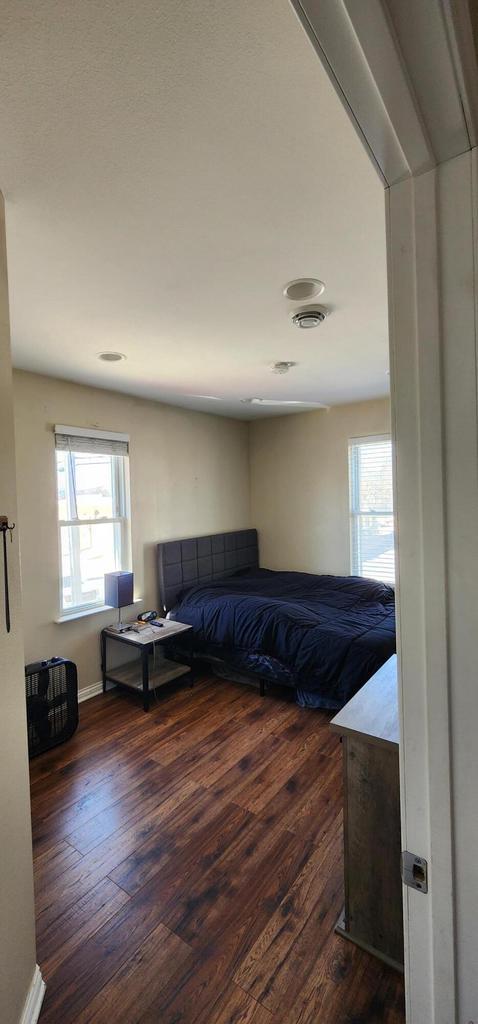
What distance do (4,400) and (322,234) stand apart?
3.95 feet

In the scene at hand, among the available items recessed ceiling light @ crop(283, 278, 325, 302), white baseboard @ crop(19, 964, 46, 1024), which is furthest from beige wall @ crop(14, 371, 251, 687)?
recessed ceiling light @ crop(283, 278, 325, 302)

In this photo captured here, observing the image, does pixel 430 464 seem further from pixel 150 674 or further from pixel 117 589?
pixel 150 674

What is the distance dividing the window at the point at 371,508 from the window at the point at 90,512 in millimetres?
2364

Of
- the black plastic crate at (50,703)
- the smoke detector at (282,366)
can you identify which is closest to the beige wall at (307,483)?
the smoke detector at (282,366)

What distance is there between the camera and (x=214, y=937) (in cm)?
146

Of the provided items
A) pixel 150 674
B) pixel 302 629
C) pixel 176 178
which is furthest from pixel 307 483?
pixel 176 178

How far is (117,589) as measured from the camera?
10.4 ft

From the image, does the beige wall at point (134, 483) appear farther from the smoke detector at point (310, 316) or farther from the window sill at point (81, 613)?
the smoke detector at point (310, 316)

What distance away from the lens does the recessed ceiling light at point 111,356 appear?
253cm

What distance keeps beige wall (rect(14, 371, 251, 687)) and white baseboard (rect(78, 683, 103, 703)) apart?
0.04 meters

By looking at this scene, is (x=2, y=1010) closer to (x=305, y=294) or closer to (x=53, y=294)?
(x=53, y=294)

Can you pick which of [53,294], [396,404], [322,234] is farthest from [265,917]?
[53,294]

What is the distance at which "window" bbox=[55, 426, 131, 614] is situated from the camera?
10.3 ft

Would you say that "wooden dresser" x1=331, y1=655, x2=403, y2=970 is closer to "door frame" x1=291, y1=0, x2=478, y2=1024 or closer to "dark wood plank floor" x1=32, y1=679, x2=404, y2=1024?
"dark wood plank floor" x1=32, y1=679, x2=404, y2=1024
